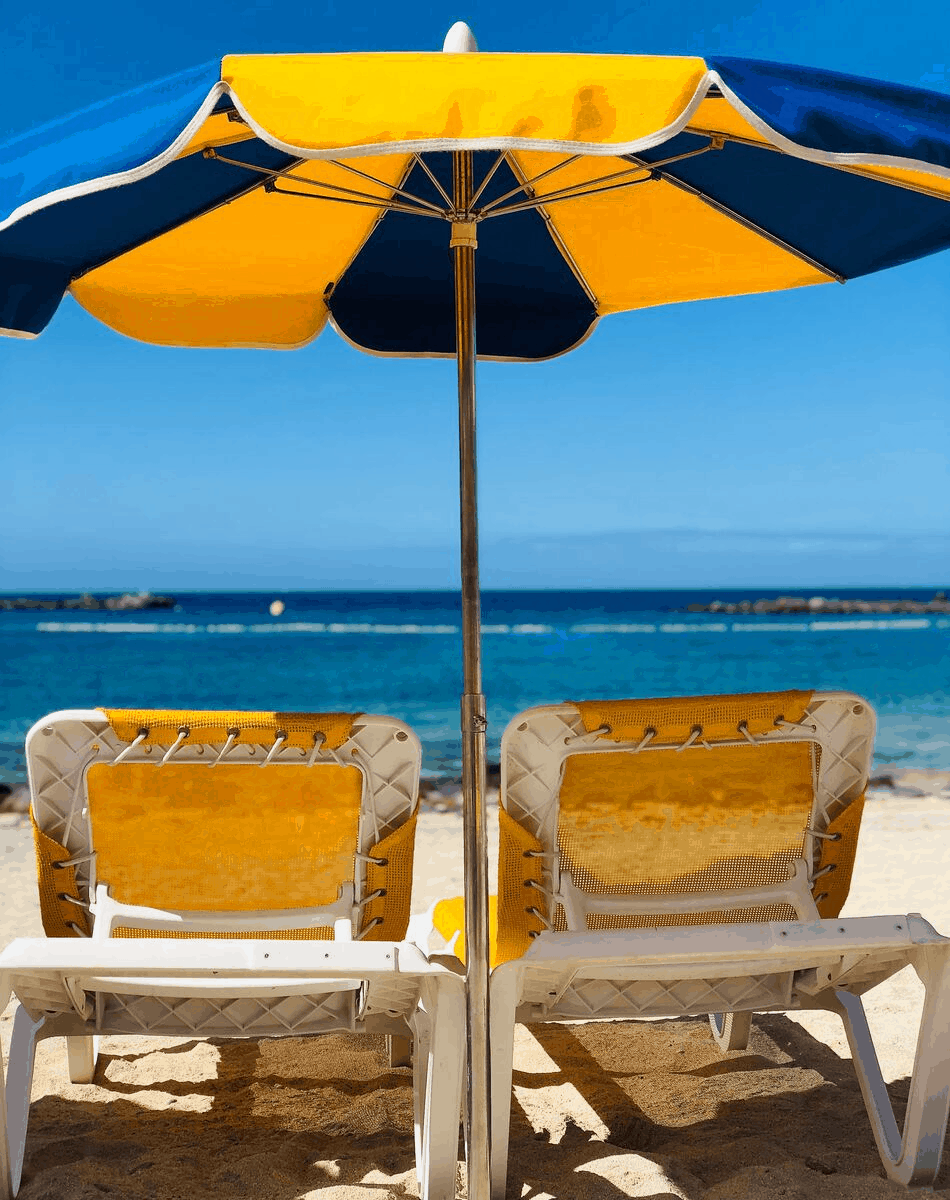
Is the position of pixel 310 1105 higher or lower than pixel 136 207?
lower

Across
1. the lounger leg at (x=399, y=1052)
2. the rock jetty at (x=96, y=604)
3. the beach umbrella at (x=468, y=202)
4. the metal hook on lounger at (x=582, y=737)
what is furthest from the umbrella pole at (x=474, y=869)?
the rock jetty at (x=96, y=604)

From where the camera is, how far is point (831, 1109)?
2.63 metres

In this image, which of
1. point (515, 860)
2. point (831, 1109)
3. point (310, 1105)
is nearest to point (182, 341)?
point (515, 860)

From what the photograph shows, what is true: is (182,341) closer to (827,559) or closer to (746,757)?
(746,757)

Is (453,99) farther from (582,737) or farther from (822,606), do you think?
(822,606)

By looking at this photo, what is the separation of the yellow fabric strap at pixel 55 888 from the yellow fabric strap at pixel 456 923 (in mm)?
796

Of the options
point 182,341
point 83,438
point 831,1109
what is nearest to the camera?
point 831,1109

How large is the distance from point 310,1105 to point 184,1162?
38cm

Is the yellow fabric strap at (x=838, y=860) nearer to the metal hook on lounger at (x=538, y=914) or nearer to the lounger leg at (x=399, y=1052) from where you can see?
the metal hook on lounger at (x=538, y=914)

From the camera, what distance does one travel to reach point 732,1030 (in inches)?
117

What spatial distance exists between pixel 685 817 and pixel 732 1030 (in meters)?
1.02

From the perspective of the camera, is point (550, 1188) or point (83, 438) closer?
point (550, 1188)

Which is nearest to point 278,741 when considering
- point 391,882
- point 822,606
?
point 391,882

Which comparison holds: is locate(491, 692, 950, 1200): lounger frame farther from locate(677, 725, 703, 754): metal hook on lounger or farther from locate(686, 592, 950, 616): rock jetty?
locate(686, 592, 950, 616): rock jetty
